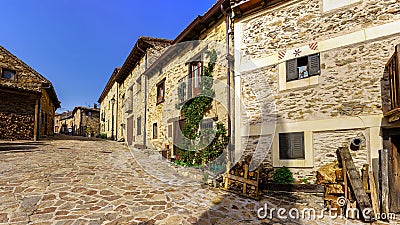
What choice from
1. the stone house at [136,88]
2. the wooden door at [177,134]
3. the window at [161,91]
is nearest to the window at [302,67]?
the wooden door at [177,134]

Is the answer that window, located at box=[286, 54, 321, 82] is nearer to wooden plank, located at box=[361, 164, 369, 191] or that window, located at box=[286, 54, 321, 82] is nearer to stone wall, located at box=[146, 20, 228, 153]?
stone wall, located at box=[146, 20, 228, 153]

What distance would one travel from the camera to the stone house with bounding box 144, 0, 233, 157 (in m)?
8.30

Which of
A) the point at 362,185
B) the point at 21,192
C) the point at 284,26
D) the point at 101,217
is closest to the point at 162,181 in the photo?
the point at 101,217

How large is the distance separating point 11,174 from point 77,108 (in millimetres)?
29509

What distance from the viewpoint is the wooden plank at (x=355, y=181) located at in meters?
5.02

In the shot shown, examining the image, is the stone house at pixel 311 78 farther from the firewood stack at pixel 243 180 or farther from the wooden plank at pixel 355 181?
the firewood stack at pixel 243 180

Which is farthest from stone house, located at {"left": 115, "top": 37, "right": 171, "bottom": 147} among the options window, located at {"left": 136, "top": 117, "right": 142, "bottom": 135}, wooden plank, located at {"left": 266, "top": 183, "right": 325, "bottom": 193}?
wooden plank, located at {"left": 266, "top": 183, "right": 325, "bottom": 193}

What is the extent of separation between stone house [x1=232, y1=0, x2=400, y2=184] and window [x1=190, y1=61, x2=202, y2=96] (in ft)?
7.50

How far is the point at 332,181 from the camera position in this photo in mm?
5625

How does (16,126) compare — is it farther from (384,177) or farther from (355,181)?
(384,177)

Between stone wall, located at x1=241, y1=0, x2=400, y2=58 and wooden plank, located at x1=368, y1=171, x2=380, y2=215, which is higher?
stone wall, located at x1=241, y1=0, x2=400, y2=58

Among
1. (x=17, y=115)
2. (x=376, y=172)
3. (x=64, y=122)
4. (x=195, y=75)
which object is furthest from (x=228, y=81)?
(x=64, y=122)

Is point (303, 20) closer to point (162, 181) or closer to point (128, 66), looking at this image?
point (162, 181)

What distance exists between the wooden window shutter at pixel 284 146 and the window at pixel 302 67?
5.34 feet
